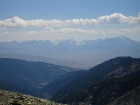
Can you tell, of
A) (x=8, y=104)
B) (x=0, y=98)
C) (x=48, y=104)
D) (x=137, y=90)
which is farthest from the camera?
(x=137, y=90)

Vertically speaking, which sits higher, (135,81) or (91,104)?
(135,81)

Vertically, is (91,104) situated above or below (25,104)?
below

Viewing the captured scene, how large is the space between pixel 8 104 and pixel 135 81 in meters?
173

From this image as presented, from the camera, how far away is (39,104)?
164ft

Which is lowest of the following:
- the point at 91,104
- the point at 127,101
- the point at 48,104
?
the point at 91,104

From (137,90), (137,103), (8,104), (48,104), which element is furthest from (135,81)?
(8,104)

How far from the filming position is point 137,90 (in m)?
165

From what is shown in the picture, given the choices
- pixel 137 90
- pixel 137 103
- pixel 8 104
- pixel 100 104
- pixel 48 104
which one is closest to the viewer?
pixel 8 104

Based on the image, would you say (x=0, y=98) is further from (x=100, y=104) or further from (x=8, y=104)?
(x=100, y=104)

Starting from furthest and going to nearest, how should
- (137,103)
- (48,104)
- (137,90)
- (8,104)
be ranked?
1. (137,90)
2. (137,103)
3. (48,104)
4. (8,104)

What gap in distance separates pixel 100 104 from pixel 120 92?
79.9 feet

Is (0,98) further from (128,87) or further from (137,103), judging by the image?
(128,87)

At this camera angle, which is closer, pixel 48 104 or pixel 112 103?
pixel 48 104

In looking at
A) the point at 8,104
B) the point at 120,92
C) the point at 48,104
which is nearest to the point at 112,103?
the point at 120,92
